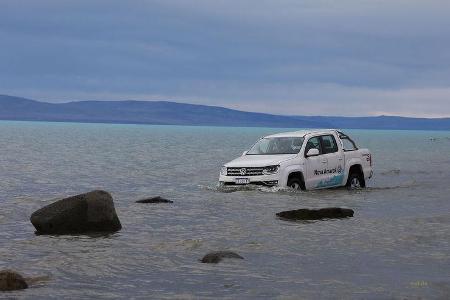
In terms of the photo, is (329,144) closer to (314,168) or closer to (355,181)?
(314,168)

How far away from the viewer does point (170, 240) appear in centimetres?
1375

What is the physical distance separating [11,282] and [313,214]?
8.45 m

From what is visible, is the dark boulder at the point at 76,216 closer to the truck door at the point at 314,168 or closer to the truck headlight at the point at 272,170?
the truck headlight at the point at 272,170

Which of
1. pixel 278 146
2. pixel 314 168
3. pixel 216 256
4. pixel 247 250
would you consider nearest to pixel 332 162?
pixel 314 168

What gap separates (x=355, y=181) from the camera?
2339cm

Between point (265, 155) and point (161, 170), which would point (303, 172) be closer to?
point (265, 155)

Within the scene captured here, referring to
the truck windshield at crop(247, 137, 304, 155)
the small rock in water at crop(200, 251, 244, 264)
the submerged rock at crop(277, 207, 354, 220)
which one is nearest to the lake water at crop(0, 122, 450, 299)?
the small rock in water at crop(200, 251, 244, 264)

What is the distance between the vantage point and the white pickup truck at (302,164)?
20.6 metres

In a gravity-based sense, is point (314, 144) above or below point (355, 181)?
above

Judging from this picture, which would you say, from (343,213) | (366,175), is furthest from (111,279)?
(366,175)

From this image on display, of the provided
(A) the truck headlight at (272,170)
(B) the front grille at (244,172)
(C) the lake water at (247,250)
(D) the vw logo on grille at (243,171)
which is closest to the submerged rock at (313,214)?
(C) the lake water at (247,250)

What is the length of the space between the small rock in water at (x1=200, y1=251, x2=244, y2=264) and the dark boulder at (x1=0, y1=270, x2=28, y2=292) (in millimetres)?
2892

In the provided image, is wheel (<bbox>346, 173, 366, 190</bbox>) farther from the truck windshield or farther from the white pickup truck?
the truck windshield

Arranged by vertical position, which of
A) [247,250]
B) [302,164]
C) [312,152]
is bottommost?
[247,250]
